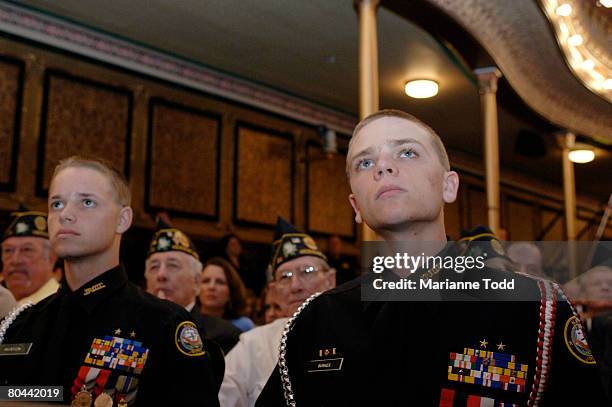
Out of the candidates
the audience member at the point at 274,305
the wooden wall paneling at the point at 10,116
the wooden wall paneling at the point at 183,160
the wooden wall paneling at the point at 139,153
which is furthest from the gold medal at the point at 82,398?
the wooden wall paneling at the point at 183,160

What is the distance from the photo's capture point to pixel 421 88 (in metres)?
6.99

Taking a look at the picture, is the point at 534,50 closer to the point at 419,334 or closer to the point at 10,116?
the point at 10,116

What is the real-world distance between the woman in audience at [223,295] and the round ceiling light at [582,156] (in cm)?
420

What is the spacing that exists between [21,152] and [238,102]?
2.25m

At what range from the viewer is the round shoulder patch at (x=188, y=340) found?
6.09 feet

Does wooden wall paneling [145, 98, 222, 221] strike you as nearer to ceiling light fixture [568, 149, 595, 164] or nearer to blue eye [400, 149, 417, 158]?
ceiling light fixture [568, 149, 595, 164]

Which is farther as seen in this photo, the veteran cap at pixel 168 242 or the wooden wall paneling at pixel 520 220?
the wooden wall paneling at pixel 520 220

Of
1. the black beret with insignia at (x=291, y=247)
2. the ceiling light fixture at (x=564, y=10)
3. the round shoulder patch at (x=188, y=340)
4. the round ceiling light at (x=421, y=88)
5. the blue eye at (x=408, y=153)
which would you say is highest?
the round ceiling light at (x=421, y=88)

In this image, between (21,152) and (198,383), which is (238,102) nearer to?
(21,152)

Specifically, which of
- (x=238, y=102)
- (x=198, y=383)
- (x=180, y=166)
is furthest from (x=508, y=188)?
(x=198, y=383)

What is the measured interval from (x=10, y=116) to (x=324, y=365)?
4.76 meters

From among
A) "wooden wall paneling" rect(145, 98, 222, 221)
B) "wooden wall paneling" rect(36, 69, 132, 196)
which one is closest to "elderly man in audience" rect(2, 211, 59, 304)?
"wooden wall paneling" rect(36, 69, 132, 196)

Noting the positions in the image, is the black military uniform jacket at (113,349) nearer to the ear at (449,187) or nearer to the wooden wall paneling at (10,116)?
the ear at (449,187)

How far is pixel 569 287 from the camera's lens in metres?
3.29
